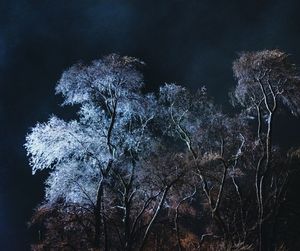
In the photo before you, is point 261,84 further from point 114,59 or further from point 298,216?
point 298,216

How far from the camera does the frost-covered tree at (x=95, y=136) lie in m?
15.0

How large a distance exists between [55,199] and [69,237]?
374 cm

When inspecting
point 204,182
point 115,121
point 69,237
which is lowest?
point 69,237

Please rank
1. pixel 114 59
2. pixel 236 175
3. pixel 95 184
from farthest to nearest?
1. pixel 236 175
2. pixel 95 184
3. pixel 114 59

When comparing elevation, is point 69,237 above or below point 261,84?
below

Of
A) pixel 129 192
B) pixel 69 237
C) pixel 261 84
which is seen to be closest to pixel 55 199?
pixel 129 192

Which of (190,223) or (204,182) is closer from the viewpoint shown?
(204,182)

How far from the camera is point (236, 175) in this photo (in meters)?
17.4

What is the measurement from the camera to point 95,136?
1560cm

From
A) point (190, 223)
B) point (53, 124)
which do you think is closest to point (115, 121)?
point (53, 124)

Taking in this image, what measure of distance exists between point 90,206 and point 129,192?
1692mm

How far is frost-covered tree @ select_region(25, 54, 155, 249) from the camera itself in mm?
15023

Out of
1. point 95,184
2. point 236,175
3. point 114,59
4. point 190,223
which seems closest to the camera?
point 114,59

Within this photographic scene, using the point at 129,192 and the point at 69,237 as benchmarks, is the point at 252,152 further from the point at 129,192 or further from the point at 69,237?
the point at 69,237
